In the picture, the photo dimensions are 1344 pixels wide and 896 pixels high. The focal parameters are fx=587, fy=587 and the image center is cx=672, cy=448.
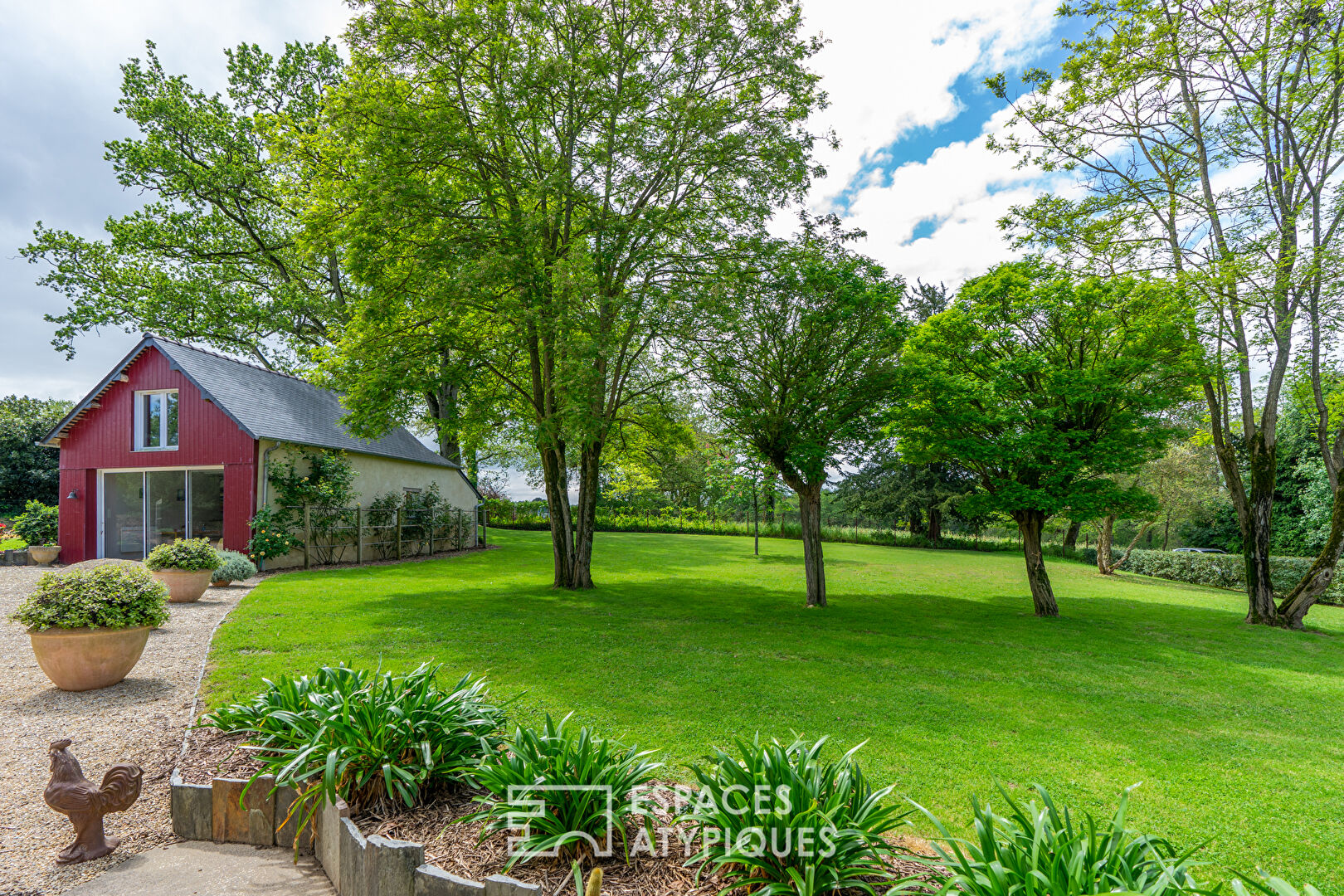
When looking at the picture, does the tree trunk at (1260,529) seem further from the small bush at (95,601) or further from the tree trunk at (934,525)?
the tree trunk at (934,525)

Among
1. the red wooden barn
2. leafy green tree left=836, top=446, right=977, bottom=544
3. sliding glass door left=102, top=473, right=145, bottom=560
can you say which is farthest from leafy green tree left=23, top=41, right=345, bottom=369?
leafy green tree left=836, top=446, right=977, bottom=544

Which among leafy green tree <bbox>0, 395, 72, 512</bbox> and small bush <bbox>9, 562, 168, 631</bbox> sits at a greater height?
leafy green tree <bbox>0, 395, 72, 512</bbox>

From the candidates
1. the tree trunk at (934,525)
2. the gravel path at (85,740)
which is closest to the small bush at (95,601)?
the gravel path at (85,740)

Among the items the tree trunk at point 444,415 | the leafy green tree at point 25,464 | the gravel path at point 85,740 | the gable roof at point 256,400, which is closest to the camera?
the gravel path at point 85,740

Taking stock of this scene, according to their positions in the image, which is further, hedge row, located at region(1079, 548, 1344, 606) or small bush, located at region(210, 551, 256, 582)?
hedge row, located at region(1079, 548, 1344, 606)

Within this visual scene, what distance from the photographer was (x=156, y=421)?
52.6 ft

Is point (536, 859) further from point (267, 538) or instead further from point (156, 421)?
point (156, 421)

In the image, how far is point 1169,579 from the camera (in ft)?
77.1

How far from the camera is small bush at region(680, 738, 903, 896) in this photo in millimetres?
2357

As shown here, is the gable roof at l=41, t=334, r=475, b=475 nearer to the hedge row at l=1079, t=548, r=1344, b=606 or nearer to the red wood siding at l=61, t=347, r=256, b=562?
the red wood siding at l=61, t=347, r=256, b=562

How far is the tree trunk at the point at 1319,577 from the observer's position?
12.0 m

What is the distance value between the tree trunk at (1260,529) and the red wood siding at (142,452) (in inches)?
925

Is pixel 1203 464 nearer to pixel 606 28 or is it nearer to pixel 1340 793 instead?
pixel 1340 793

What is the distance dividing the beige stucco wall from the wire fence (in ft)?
1.08
